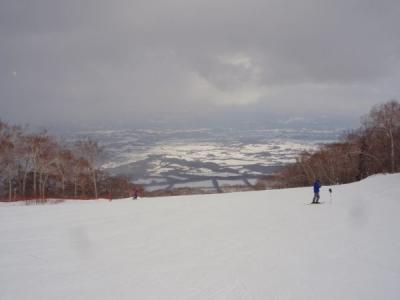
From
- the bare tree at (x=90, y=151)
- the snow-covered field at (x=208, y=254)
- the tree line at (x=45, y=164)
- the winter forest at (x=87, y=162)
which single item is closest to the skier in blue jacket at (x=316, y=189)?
the snow-covered field at (x=208, y=254)

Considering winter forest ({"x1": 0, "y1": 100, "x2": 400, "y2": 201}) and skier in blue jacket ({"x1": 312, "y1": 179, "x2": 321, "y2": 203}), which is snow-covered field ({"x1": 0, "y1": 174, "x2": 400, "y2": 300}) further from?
winter forest ({"x1": 0, "y1": 100, "x2": 400, "y2": 201})

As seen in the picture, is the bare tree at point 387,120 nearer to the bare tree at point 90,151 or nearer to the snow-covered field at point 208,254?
the snow-covered field at point 208,254

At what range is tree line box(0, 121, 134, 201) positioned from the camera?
3394cm

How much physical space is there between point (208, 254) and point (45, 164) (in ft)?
100

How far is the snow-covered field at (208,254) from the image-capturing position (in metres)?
6.70

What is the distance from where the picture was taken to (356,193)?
19375 mm

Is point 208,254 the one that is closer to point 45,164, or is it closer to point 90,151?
point 45,164

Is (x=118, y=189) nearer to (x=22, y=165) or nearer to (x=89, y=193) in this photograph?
(x=89, y=193)

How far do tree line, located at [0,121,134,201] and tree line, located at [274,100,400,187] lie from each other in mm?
29630

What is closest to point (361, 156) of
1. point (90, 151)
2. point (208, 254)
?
point (90, 151)

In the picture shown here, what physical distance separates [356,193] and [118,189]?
3198 cm

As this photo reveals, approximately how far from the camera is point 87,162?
121 ft

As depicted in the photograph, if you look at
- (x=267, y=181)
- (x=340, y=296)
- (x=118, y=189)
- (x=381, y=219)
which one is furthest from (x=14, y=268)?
(x=267, y=181)

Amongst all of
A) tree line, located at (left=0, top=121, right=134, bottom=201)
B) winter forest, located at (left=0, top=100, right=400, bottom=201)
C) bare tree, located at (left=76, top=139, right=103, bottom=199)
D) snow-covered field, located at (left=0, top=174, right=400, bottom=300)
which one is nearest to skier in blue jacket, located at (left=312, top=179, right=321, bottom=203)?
snow-covered field, located at (left=0, top=174, right=400, bottom=300)
